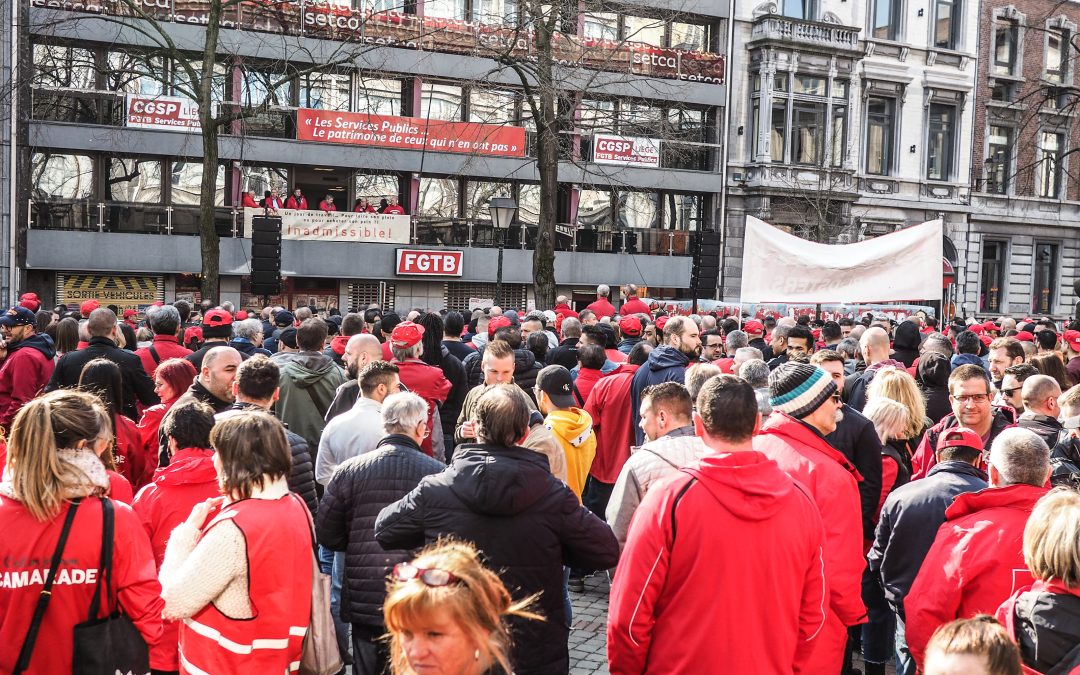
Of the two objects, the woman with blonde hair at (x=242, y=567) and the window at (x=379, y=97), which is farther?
the window at (x=379, y=97)

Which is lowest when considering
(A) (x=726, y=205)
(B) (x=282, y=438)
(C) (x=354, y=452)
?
(C) (x=354, y=452)

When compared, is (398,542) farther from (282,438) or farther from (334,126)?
(334,126)

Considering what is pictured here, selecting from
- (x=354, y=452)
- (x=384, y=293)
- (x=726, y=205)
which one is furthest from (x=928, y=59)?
(x=354, y=452)

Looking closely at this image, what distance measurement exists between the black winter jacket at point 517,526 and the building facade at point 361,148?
18.5 m

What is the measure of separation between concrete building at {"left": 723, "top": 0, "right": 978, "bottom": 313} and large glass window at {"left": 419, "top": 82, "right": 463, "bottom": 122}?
31.0 feet

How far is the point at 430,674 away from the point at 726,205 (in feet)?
105

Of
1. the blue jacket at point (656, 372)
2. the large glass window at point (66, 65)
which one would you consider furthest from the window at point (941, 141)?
the blue jacket at point (656, 372)

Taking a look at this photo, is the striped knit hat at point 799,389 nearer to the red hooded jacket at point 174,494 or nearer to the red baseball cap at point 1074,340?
the red hooded jacket at point 174,494

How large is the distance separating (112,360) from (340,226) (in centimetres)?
2042

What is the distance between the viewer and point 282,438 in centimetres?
379

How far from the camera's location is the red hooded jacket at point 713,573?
3.47 metres

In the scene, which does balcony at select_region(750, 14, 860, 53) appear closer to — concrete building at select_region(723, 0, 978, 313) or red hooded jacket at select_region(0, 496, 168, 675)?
concrete building at select_region(723, 0, 978, 313)

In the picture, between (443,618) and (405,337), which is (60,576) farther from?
(405,337)

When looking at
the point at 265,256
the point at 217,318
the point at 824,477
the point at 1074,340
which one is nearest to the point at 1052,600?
the point at 824,477
